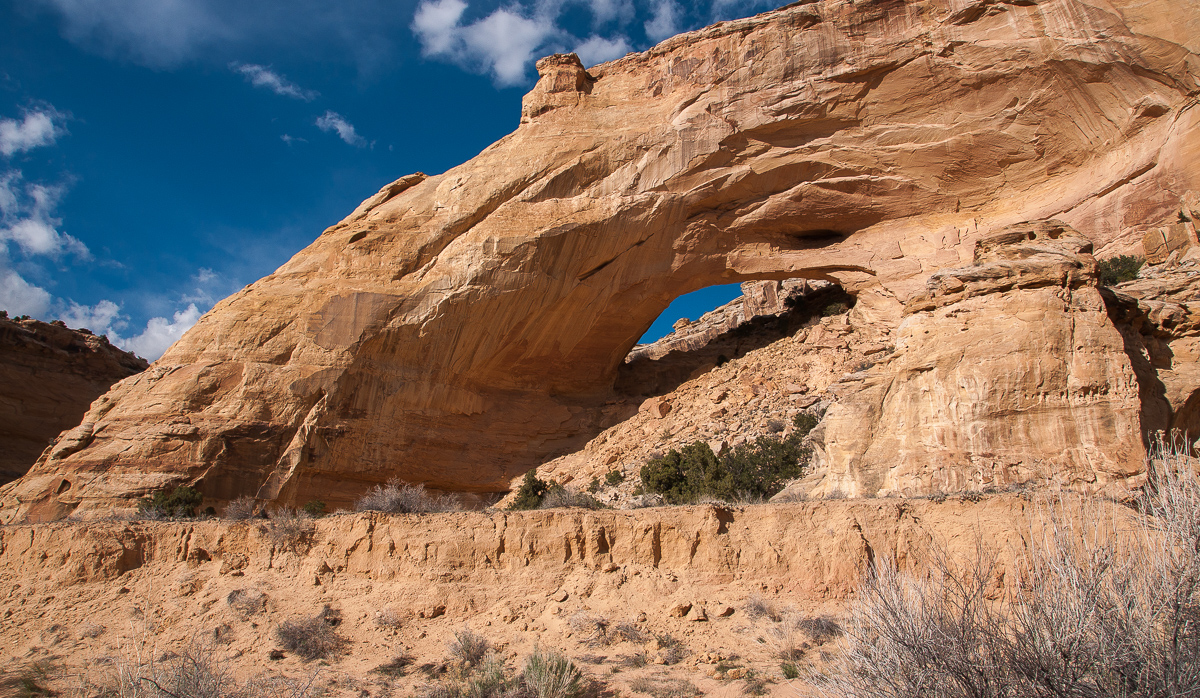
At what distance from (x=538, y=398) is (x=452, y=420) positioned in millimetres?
3060

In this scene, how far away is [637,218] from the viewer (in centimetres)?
1986

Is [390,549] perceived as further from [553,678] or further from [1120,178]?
[1120,178]

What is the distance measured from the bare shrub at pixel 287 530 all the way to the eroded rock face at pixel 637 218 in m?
6.05

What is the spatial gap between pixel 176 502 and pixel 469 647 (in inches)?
398

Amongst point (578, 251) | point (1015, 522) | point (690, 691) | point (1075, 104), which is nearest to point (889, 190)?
point (1075, 104)

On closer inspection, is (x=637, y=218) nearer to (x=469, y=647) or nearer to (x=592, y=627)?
(x=592, y=627)

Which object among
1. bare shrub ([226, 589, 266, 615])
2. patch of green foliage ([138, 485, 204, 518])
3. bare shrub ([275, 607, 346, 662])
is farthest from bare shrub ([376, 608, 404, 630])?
patch of green foliage ([138, 485, 204, 518])

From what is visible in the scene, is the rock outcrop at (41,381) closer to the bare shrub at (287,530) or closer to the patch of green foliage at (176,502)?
the patch of green foliage at (176,502)

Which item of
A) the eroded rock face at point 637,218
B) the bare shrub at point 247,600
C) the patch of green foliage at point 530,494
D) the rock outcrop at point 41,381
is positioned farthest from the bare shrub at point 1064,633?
the rock outcrop at point 41,381

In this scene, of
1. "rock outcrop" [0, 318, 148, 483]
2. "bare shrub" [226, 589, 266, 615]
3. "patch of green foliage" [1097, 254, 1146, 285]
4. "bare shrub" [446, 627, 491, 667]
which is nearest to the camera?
"bare shrub" [446, 627, 491, 667]

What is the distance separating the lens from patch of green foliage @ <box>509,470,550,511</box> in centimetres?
1623

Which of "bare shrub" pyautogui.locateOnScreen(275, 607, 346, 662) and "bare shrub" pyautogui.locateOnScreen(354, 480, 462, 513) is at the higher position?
"bare shrub" pyautogui.locateOnScreen(354, 480, 462, 513)

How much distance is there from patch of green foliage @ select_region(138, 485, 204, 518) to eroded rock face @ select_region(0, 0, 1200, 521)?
48cm

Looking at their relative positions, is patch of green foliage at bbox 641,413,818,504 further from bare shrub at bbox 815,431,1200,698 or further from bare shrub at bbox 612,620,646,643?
bare shrub at bbox 815,431,1200,698
